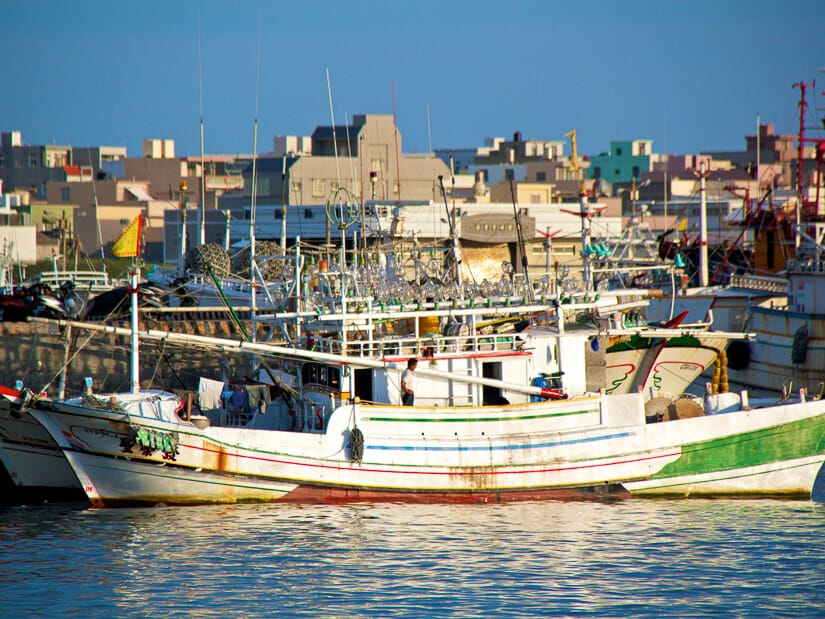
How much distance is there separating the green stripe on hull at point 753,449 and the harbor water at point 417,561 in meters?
1.07

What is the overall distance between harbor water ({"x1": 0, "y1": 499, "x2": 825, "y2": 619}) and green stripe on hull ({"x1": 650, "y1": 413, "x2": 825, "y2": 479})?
1.07 m

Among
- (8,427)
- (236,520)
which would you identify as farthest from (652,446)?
(8,427)

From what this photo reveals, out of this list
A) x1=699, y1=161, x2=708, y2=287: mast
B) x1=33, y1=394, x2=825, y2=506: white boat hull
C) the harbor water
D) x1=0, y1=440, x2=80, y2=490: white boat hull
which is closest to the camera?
the harbor water

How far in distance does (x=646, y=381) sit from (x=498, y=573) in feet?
33.7

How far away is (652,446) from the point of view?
24750mm

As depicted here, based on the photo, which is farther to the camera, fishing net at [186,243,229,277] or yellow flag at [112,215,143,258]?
fishing net at [186,243,229,277]

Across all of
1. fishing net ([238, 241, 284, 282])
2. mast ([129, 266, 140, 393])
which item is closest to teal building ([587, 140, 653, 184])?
fishing net ([238, 241, 284, 282])

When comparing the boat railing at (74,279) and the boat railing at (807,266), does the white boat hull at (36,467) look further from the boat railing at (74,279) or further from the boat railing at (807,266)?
the boat railing at (807,266)

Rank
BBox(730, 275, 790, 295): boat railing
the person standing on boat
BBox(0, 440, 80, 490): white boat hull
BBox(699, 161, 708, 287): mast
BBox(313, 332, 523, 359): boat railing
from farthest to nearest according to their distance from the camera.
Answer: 1. BBox(730, 275, 790, 295): boat railing
2. BBox(699, 161, 708, 287): mast
3. BBox(0, 440, 80, 490): white boat hull
4. BBox(313, 332, 523, 359): boat railing
5. the person standing on boat

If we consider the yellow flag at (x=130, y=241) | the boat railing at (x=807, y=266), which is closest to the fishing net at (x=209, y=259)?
the yellow flag at (x=130, y=241)

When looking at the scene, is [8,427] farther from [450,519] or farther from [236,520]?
[450,519]

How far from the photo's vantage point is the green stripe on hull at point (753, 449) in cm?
2506

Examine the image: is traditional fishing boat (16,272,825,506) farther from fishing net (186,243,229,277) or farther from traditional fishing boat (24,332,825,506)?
fishing net (186,243,229,277)

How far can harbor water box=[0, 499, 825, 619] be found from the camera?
57.9 feet
